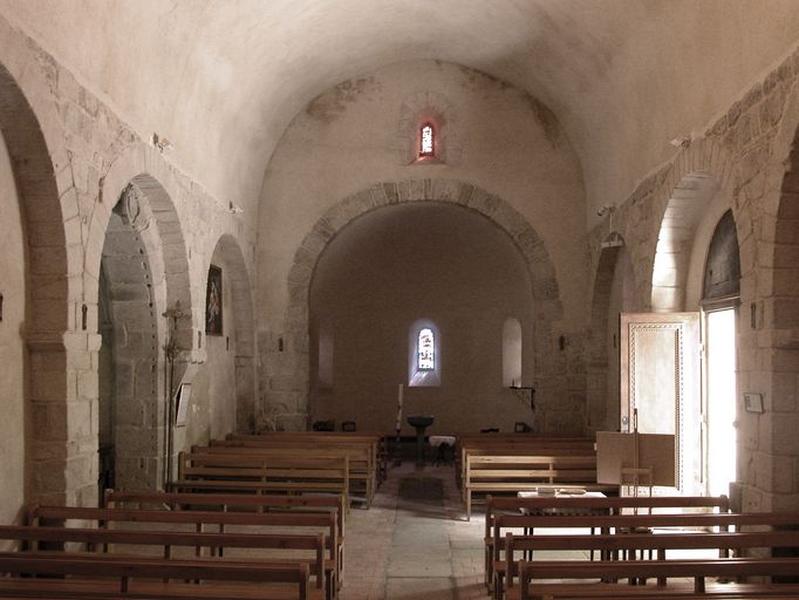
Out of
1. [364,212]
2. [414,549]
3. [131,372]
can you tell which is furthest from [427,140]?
[414,549]

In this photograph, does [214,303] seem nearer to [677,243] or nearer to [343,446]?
[343,446]

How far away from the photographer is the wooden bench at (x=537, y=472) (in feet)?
32.4

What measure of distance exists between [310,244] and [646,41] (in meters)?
6.83

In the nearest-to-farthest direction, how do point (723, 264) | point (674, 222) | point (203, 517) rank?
point (203, 517)
point (723, 264)
point (674, 222)

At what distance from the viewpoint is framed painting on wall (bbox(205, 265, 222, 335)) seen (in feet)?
40.3

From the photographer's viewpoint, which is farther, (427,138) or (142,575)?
(427,138)

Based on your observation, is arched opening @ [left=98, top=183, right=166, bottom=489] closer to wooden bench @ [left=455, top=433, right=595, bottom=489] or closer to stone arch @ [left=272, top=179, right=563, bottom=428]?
wooden bench @ [left=455, top=433, right=595, bottom=489]

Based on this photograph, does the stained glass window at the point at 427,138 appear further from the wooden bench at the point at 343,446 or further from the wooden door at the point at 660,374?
the wooden door at the point at 660,374

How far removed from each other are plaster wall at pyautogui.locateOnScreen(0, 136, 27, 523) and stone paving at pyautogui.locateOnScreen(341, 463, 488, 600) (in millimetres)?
2677

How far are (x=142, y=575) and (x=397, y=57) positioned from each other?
37.2 feet

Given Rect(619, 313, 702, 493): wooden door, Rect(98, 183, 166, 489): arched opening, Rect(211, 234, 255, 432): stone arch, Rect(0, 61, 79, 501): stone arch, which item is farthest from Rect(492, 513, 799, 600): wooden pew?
Rect(211, 234, 255, 432): stone arch

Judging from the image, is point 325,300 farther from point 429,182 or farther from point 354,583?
point 354,583

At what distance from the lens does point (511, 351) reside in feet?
61.0

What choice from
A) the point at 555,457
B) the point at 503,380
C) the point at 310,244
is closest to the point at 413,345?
the point at 503,380
